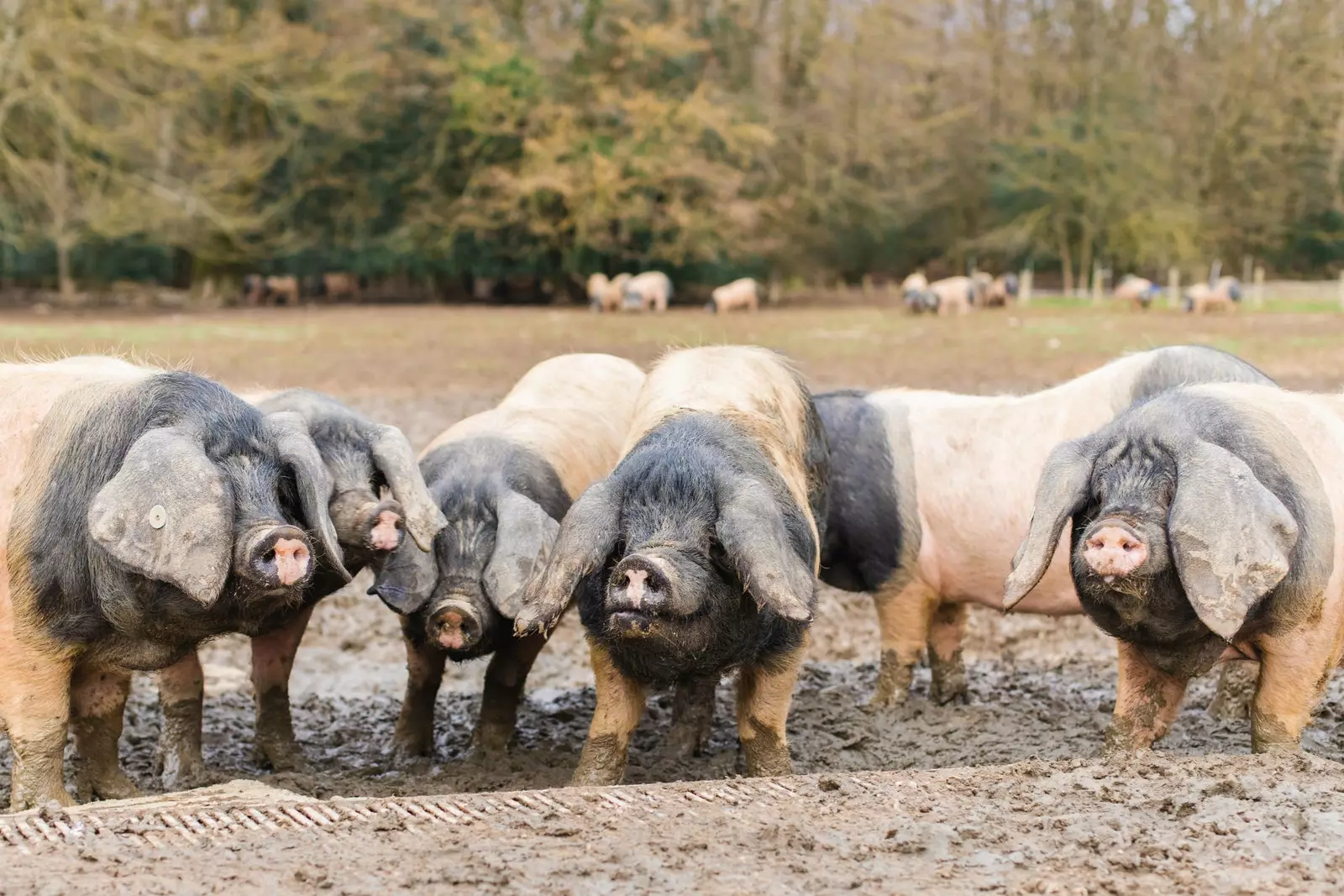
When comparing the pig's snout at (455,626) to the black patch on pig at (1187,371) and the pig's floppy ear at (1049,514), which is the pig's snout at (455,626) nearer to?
the pig's floppy ear at (1049,514)

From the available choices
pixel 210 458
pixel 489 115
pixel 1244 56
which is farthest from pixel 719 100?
pixel 210 458

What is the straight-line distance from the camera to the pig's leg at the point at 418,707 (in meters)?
6.19

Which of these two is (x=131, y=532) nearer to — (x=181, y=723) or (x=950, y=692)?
(x=181, y=723)

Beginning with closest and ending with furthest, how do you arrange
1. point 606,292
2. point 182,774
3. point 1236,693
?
point 182,774, point 1236,693, point 606,292

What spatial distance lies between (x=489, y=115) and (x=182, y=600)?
31.1m

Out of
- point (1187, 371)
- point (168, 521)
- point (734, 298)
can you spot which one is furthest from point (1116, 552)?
point (734, 298)

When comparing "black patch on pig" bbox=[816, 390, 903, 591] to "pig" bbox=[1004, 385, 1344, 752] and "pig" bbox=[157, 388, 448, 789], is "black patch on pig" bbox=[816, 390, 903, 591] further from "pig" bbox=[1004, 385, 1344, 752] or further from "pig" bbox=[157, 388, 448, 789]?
"pig" bbox=[157, 388, 448, 789]

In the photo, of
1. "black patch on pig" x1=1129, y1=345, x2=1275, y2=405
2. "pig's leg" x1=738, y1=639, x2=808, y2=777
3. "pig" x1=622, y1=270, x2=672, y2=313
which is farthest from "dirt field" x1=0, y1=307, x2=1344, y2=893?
"pig" x1=622, y1=270, x2=672, y2=313

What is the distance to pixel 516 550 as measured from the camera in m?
5.62

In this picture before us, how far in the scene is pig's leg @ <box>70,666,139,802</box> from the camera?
18.1 ft

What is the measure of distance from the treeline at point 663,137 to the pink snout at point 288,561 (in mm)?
23150

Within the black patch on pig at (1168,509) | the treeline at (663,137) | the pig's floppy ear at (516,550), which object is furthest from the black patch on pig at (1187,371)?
the treeline at (663,137)

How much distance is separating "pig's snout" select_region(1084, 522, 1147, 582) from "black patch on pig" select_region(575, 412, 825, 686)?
3.33 ft

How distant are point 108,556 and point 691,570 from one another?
185 centimetres
